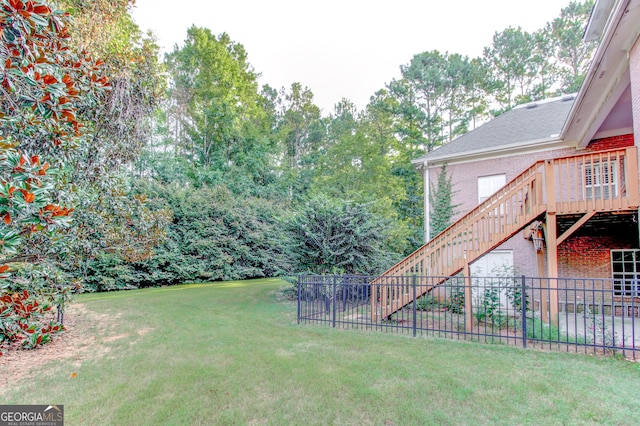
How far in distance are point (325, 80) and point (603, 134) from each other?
2647 centimetres

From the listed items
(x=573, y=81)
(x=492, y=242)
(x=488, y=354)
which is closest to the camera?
(x=488, y=354)

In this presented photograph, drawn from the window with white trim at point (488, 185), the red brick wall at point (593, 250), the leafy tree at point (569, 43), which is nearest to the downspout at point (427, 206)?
the window with white trim at point (488, 185)

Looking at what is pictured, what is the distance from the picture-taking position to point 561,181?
830 centimetres

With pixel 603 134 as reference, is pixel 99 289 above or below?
below

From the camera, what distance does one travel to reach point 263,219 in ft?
61.7

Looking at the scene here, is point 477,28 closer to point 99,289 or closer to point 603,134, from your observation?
point 603,134

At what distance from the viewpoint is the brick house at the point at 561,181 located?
5.82m

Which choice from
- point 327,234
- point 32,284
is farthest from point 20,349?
point 327,234

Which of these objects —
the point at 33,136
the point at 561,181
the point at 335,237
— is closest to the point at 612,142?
the point at 561,181

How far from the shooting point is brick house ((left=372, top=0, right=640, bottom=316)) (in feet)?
19.1

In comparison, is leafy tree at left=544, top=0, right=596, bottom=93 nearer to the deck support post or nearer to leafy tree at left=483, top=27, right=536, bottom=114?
leafy tree at left=483, top=27, right=536, bottom=114

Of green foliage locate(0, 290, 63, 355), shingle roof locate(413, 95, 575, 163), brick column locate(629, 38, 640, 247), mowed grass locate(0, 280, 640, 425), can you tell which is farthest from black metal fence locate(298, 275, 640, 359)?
shingle roof locate(413, 95, 575, 163)

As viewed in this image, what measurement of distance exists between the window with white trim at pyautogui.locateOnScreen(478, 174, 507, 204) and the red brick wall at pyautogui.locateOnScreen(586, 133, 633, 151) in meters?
2.50

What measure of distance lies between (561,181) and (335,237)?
6.09 m
